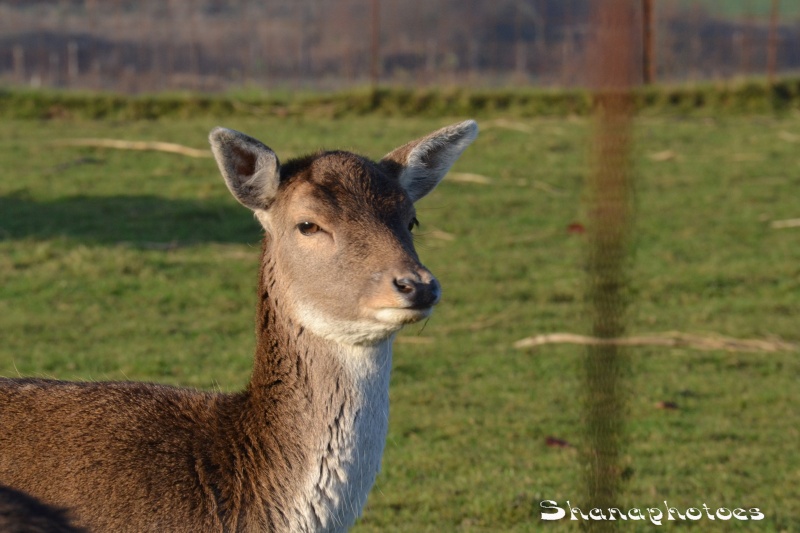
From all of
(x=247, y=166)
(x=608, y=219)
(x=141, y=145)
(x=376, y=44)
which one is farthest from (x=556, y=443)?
(x=376, y=44)

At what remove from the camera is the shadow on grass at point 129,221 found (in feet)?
47.0

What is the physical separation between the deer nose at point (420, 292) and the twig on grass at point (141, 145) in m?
14.0

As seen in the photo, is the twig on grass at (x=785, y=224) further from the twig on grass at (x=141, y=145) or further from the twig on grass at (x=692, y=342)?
the twig on grass at (x=141, y=145)

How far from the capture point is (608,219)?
218cm

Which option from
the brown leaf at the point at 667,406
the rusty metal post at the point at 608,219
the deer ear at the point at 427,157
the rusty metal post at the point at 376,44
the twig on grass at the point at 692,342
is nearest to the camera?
the rusty metal post at the point at 608,219

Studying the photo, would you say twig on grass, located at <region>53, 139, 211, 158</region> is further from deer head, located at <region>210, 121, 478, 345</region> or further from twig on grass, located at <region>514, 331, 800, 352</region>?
deer head, located at <region>210, 121, 478, 345</region>

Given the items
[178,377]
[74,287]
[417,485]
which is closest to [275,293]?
[417,485]

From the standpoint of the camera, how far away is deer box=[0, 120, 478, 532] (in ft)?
14.7

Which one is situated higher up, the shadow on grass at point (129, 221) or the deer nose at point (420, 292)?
the deer nose at point (420, 292)

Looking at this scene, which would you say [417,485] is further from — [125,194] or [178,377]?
[125,194]

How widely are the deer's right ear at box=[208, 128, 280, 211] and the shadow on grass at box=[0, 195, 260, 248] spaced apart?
355 inches

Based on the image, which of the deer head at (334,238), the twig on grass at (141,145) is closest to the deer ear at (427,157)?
the deer head at (334,238)

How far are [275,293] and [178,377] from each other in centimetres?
509

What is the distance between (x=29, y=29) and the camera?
83.0 ft
